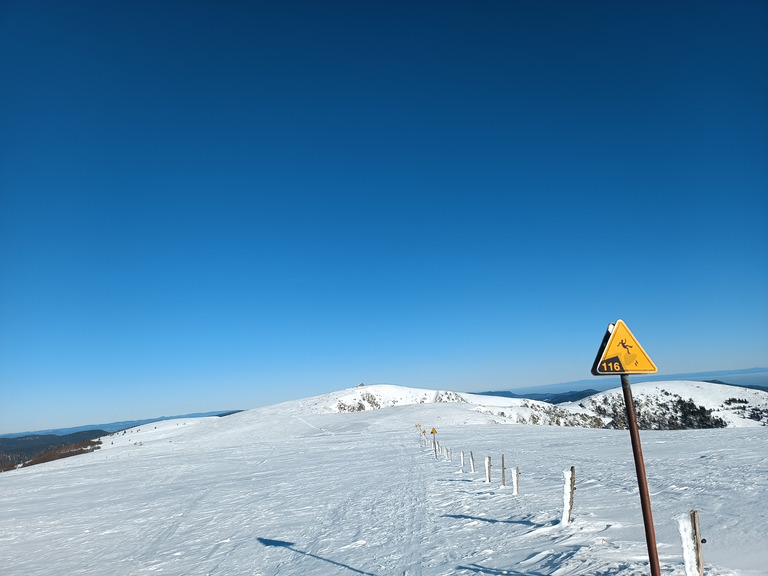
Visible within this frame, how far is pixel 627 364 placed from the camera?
535 cm

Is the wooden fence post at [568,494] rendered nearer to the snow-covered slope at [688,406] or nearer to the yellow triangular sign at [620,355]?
the yellow triangular sign at [620,355]

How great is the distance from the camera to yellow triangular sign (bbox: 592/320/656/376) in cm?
533

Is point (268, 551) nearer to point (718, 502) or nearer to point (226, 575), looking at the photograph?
point (226, 575)

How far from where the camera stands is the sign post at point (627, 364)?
529 centimetres

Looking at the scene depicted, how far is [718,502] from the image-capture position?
34.2ft

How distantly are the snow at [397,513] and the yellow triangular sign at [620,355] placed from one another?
3.51 metres

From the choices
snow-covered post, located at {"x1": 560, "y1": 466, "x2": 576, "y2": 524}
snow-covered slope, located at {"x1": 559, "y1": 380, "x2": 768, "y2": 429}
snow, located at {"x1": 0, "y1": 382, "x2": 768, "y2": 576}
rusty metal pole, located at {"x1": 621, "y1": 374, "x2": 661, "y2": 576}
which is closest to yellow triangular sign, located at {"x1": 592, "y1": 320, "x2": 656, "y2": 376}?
rusty metal pole, located at {"x1": 621, "y1": 374, "x2": 661, "y2": 576}

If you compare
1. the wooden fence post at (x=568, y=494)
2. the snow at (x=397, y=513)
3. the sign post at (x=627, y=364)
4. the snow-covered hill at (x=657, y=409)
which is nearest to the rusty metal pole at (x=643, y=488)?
the sign post at (x=627, y=364)

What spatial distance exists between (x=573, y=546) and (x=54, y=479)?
35.1m

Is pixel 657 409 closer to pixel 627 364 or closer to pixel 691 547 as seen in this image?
pixel 691 547

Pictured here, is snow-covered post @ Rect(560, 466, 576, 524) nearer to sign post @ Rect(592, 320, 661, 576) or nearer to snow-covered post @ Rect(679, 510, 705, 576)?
snow-covered post @ Rect(679, 510, 705, 576)

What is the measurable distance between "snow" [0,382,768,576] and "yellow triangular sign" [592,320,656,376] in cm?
351

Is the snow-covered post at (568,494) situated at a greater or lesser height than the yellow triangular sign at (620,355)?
lesser

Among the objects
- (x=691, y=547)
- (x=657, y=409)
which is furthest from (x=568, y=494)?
(x=657, y=409)
